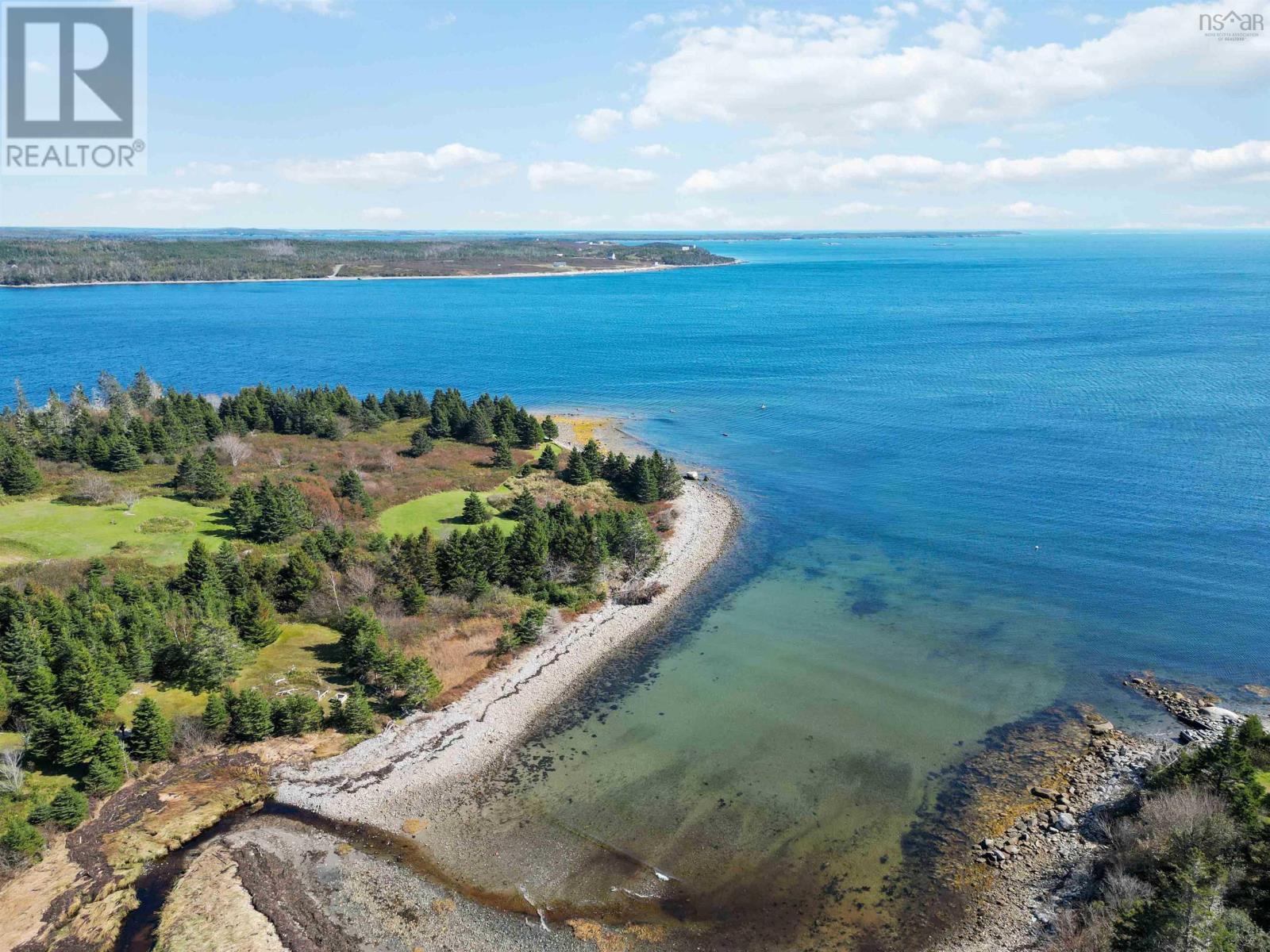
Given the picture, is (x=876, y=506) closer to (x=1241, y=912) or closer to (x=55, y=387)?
(x=1241, y=912)

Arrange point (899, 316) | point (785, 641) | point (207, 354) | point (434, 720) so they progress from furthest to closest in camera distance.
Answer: point (899, 316), point (207, 354), point (785, 641), point (434, 720)

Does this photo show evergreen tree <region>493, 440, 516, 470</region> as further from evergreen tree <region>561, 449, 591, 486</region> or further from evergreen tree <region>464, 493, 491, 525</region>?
evergreen tree <region>464, 493, 491, 525</region>

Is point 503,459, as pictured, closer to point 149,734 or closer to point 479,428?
point 479,428

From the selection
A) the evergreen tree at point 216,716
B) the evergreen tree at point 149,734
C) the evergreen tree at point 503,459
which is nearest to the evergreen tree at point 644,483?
the evergreen tree at point 503,459

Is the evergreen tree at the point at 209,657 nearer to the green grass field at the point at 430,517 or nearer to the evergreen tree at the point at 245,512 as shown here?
the evergreen tree at the point at 245,512

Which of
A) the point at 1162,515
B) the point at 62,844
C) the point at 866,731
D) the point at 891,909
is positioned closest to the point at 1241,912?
the point at 891,909

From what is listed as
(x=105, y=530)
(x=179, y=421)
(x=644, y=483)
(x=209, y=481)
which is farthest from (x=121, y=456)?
(x=644, y=483)
